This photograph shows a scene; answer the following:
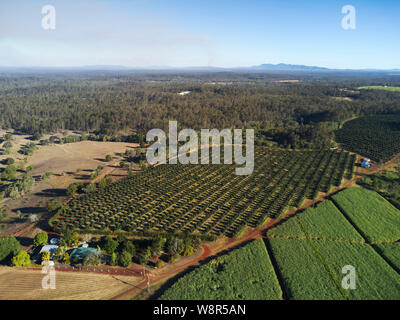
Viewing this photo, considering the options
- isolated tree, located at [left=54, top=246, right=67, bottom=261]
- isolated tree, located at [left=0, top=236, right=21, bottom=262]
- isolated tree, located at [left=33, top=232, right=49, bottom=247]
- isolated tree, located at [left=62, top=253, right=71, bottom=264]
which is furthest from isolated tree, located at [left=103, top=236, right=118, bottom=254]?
isolated tree, located at [left=0, top=236, right=21, bottom=262]

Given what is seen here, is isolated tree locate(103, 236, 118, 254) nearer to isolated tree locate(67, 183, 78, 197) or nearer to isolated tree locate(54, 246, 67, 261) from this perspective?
isolated tree locate(54, 246, 67, 261)

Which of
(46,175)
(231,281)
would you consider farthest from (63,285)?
(46,175)

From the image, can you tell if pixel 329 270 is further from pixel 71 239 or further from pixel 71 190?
pixel 71 190

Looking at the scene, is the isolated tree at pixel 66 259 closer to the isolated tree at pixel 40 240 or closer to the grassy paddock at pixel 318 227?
the isolated tree at pixel 40 240

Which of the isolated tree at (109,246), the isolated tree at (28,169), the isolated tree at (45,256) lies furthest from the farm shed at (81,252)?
the isolated tree at (28,169)

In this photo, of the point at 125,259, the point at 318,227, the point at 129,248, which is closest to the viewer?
the point at 125,259

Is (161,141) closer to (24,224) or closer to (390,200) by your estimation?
(24,224)
